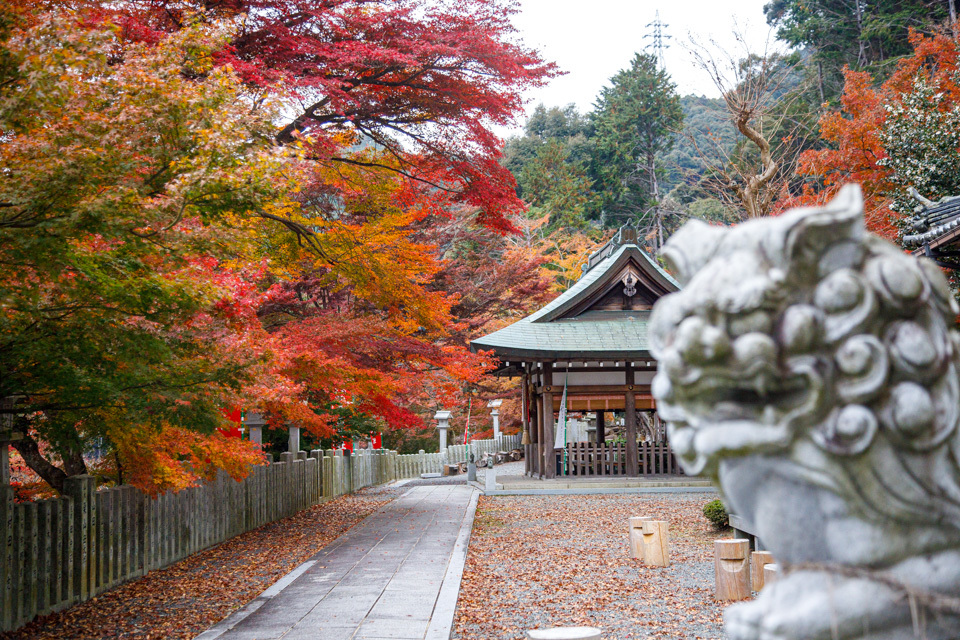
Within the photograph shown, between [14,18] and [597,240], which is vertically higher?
[597,240]

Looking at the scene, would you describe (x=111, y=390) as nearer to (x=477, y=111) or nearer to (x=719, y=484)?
(x=719, y=484)

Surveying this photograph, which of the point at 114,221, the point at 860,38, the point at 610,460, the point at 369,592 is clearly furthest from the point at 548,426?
the point at 860,38

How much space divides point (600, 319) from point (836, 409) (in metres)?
17.9

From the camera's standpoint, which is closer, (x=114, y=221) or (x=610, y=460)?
(x=114, y=221)

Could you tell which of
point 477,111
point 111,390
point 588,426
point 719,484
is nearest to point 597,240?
A: point 588,426

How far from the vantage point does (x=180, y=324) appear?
550 cm

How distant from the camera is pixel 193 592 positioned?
7.60 meters

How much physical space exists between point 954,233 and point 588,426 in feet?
86.8

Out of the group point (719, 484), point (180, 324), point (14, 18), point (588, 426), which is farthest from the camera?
point (588, 426)

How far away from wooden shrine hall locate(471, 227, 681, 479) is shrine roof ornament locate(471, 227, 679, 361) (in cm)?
2

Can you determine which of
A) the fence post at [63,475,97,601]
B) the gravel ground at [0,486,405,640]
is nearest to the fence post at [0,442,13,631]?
the gravel ground at [0,486,405,640]

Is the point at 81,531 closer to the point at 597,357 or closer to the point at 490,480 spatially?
the point at 490,480

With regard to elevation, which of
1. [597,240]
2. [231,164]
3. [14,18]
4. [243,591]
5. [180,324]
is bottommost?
[243,591]

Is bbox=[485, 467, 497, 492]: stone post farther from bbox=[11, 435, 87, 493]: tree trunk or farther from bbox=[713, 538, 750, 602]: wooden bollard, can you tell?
bbox=[713, 538, 750, 602]: wooden bollard
